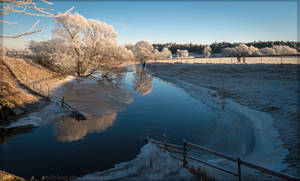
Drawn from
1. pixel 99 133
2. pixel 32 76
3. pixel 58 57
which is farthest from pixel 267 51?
pixel 99 133

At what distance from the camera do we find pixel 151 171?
24.0 feet

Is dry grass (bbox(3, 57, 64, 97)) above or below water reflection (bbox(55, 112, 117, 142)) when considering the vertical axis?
above

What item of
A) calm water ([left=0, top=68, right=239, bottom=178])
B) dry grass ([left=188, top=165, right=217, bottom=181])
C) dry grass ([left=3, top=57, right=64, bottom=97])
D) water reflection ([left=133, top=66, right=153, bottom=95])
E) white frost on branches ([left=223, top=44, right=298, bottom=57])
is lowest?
calm water ([left=0, top=68, right=239, bottom=178])

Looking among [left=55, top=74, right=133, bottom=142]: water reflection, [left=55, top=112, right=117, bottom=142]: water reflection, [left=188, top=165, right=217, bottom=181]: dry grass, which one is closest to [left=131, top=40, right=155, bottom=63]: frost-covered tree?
[left=55, top=74, right=133, bottom=142]: water reflection

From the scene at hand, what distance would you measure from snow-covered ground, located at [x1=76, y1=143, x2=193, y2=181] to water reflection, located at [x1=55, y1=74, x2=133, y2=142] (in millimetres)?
5451

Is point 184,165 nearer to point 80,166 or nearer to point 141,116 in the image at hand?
point 80,166

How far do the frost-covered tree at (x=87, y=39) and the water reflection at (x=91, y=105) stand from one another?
4.62 meters

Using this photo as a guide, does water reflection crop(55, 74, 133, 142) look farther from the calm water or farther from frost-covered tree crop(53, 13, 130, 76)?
frost-covered tree crop(53, 13, 130, 76)

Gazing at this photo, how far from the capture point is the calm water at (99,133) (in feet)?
30.6

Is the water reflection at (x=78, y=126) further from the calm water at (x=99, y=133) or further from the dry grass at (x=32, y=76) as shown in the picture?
the dry grass at (x=32, y=76)

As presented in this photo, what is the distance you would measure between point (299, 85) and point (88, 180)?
87.7 feet

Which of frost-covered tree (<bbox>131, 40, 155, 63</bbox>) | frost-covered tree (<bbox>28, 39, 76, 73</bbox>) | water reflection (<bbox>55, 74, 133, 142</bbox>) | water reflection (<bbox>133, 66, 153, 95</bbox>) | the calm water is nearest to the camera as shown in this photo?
the calm water

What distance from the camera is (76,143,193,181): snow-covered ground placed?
271 inches

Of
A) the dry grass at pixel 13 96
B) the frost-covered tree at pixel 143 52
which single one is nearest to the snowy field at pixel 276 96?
the dry grass at pixel 13 96
